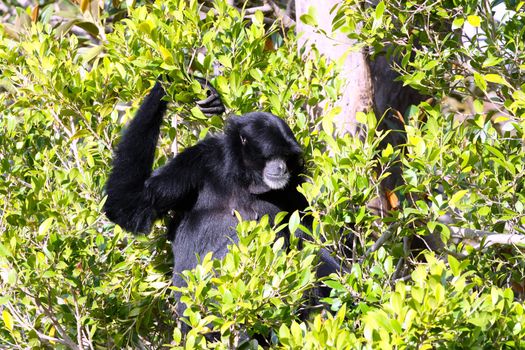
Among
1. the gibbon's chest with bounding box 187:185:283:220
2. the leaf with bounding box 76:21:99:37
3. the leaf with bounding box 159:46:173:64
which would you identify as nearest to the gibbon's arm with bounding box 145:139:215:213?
the gibbon's chest with bounding box 187:185:283:220

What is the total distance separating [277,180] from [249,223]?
185 cm

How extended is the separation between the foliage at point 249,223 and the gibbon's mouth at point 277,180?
0.32 meters

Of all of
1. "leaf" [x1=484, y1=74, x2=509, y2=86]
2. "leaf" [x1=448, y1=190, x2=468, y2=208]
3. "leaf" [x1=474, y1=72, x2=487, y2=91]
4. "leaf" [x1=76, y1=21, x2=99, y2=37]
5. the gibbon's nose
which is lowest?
"leaf" [x1=76, y1=21, x2=99, y2=37]

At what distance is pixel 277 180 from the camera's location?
6.07 m

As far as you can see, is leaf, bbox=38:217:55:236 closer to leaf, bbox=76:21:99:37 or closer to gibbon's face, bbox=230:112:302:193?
gibbon's face, bbox=230:112:302:193

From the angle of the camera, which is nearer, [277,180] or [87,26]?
[277,180]

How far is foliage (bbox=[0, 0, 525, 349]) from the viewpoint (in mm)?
3744

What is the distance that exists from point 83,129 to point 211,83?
3.26ft

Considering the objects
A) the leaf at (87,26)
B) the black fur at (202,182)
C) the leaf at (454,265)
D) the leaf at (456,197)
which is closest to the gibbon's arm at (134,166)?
the black fur at (202,182)

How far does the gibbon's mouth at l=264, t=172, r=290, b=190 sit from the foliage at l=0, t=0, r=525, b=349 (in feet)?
1.05

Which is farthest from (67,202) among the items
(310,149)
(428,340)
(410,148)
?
(428,340)

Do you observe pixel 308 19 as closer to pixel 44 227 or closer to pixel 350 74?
pixel 350 74

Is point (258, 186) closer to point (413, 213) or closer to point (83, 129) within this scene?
point (83, 129)

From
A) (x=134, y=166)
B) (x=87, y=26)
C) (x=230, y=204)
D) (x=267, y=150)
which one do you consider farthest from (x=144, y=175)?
(x=87, y=26)
